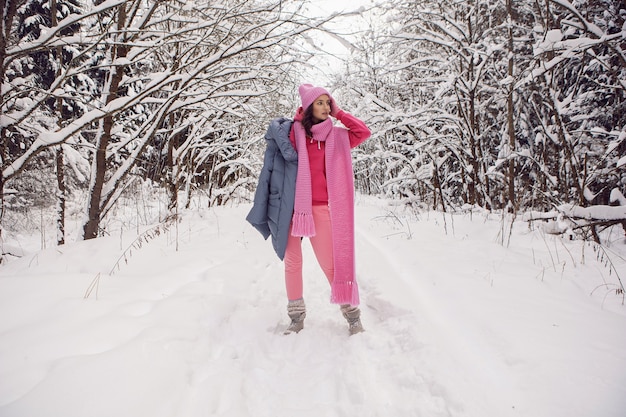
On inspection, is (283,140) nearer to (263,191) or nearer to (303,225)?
(263,191)

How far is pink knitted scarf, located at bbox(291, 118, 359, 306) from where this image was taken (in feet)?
8.54

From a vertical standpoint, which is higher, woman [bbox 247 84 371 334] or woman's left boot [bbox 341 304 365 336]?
woman [bbox 247 84 371 334]

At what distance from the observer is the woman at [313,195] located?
2598 mm

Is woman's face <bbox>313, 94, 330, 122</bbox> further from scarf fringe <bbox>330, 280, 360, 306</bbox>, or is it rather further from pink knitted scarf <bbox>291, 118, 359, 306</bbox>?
scarf fringe <bbox>330, 280, 360, 306</bbox>

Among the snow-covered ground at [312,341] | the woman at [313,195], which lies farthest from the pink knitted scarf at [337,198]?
the snow-covered ground at [312,341]

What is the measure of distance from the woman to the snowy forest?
1.15 m

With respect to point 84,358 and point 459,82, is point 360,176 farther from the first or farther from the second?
point 84,358

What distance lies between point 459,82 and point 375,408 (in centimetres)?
687

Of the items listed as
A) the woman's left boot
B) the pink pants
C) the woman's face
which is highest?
the woman's face

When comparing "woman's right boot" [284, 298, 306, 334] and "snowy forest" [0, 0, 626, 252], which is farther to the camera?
"snowy forest" [0, 0, 626, 252]

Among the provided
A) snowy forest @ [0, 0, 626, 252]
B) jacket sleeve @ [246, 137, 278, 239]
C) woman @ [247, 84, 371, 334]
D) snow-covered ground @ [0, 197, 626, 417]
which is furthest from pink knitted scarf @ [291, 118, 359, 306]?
snowy forest @ [0, 0, 626, 252]

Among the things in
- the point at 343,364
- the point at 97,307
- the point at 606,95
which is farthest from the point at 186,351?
the point at 606,95

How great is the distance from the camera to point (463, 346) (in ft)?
6.92

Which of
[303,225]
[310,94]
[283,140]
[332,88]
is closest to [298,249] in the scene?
[303,225]
